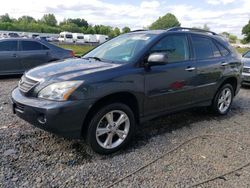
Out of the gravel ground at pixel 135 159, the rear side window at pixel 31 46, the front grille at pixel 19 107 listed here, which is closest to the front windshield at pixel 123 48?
the gravel ground at pixel 135 159

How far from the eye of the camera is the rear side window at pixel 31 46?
9016 millimetres

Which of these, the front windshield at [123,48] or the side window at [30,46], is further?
the side window at [30,46]

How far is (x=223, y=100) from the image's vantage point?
5.73m

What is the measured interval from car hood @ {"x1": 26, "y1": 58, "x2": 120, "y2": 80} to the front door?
69cm

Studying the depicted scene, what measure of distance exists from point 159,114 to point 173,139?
0.47 m

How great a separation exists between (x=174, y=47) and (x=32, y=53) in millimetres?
6108

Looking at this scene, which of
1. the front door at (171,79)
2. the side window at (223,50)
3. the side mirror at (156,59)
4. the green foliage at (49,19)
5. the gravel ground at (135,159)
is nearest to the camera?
the gravel ground at (135,159)

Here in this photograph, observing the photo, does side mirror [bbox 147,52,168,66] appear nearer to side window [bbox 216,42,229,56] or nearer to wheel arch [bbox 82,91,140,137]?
wheel arch [bbox 82,91,140,137]

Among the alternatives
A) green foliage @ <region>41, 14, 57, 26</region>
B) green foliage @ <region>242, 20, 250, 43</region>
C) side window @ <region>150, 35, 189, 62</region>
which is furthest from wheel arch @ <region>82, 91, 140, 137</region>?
green foliage @ <region>41, 14, 57, 26</region>

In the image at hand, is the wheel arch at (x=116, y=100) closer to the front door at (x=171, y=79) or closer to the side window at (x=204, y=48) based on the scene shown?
the front door at (x=171, y=79)

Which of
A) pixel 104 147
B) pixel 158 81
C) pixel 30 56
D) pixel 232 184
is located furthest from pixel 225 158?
pixel 30 56

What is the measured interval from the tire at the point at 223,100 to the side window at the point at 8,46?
6663mm

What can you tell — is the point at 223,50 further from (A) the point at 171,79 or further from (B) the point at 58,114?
(B) the point at 58,114

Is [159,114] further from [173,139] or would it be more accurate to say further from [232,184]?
[232,184]
